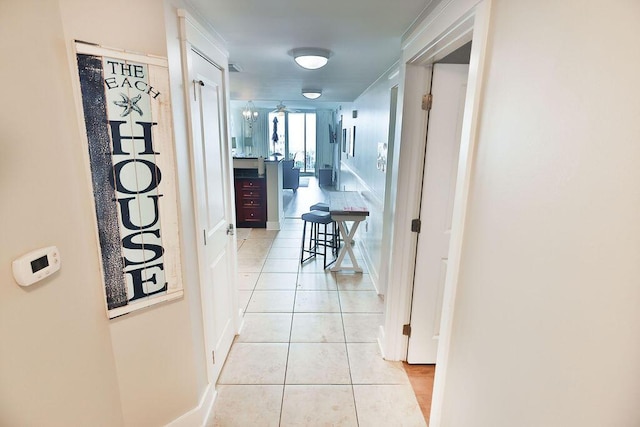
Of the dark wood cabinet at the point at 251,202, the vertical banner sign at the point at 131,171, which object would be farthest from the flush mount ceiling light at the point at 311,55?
the dark wood cabinet at the point at 251,202

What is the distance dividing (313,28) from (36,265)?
181 centimetres

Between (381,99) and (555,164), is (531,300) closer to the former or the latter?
(555,164)

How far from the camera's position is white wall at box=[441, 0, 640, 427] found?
609 mm

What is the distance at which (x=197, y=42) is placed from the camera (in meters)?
1.73

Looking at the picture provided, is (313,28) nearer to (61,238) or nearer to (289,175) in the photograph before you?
(61,238)

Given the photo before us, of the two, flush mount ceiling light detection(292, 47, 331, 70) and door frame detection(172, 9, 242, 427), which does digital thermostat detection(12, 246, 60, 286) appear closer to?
door frame detection(172, 9, 242, 427)

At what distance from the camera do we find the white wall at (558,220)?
0.61 metres

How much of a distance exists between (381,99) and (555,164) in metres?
3.16

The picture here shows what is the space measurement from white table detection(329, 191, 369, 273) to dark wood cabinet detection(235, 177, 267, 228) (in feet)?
5.69

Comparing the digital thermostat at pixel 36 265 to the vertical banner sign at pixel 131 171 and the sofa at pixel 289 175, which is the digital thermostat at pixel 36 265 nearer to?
the vertical banner sign at pixel 131 171

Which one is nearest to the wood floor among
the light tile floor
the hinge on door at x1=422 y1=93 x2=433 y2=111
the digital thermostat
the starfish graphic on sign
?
the light tile floor

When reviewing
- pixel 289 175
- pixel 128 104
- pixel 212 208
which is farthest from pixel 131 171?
pixel 289 175

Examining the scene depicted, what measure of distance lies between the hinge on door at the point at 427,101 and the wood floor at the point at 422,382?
186cm

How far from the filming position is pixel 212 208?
209 centimetres
